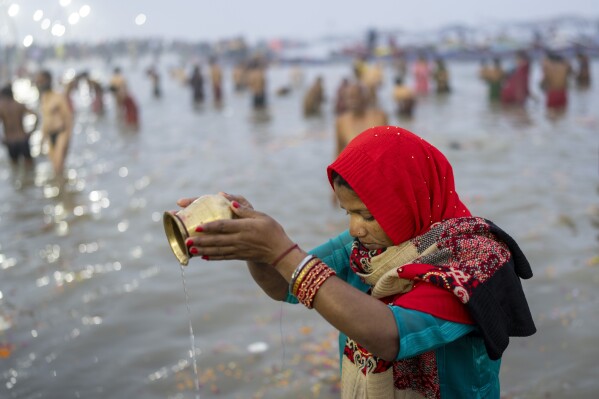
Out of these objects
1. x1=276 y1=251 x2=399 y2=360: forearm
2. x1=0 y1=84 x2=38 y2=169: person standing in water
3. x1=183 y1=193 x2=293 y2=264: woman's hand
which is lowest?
x1=0 y1=84 x2=38 y2=169: person standing in water

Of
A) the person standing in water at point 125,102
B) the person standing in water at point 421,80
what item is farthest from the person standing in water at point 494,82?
the person standing in water at point 125,102

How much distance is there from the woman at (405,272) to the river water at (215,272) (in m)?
2.09

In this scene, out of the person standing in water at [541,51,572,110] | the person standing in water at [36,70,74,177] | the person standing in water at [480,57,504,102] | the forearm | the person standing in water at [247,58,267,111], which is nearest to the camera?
the forearm

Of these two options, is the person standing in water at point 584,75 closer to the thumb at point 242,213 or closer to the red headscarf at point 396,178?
the red headscarf at point 396,178

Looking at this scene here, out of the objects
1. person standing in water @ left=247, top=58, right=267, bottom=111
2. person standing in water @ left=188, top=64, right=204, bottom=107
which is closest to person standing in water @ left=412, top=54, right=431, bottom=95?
person standing in water @ left=247, top=58, right=267, bottom=111

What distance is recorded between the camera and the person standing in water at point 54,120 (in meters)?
9.59

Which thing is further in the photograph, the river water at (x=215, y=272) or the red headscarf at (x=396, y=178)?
the river water at (x=215, y=272)

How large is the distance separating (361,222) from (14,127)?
33.8 feet

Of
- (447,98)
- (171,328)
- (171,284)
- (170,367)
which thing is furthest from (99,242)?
(447,98)

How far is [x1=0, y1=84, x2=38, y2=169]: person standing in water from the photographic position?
10188 millimetres

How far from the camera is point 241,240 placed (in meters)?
1.45

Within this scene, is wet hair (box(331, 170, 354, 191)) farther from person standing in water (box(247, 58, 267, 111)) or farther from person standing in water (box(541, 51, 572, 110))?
person standing in water (box(247, 58, 267, 111))

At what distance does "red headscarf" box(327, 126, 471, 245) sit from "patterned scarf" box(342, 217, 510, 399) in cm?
6

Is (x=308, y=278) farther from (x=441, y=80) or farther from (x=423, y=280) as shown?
(x=441, y=80)
